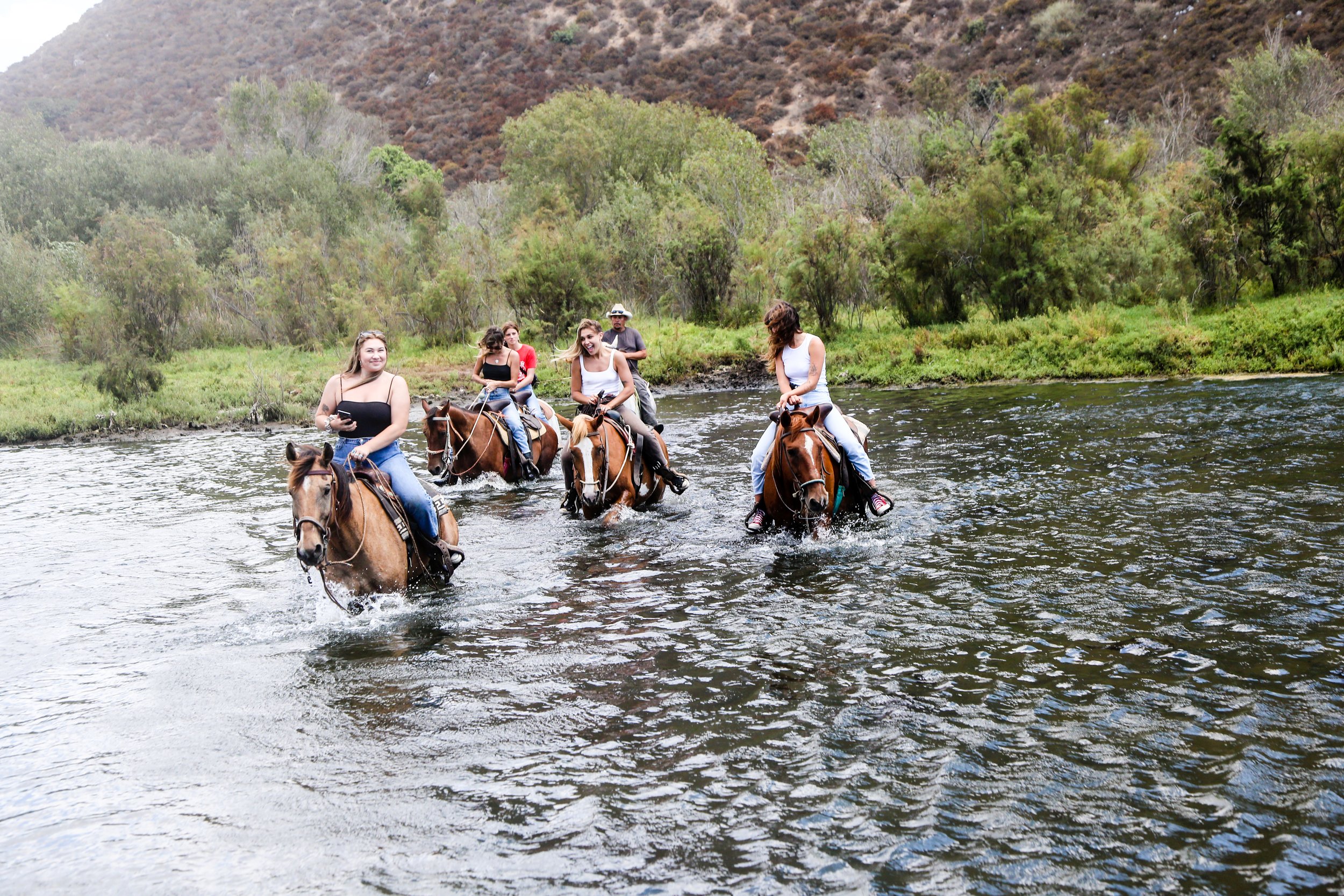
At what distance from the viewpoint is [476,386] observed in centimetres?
2692

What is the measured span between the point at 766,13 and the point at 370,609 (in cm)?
6898

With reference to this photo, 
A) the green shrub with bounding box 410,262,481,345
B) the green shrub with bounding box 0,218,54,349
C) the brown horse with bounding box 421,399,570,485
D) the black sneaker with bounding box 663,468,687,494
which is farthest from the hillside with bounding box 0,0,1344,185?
the black sneaker with bounding box 663,468,687,494

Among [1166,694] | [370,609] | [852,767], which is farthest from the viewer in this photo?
[370,609]

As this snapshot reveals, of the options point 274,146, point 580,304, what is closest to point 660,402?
point 580,304

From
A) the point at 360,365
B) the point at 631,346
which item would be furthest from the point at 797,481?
the point at 631,346

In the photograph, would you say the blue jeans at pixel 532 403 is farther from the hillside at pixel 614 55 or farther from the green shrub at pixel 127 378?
the hillside at pixel 614 55

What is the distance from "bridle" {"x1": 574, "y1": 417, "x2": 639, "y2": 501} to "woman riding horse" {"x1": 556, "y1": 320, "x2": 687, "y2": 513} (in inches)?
9.0

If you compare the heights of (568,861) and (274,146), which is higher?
(274,146)

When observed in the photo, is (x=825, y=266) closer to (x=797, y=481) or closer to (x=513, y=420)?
(x=513, y=420)

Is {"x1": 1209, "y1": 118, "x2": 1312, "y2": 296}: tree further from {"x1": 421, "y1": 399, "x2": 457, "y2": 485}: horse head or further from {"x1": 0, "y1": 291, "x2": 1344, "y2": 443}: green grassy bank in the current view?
{"x1": 421, "y1": 399, "x2": 457, "y2": 485}: horse head

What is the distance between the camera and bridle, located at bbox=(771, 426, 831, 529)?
29.2ft

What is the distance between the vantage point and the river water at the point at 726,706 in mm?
4195

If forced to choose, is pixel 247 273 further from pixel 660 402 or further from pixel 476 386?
pixel 660 402

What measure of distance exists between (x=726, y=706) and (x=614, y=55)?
6839 centimetres
